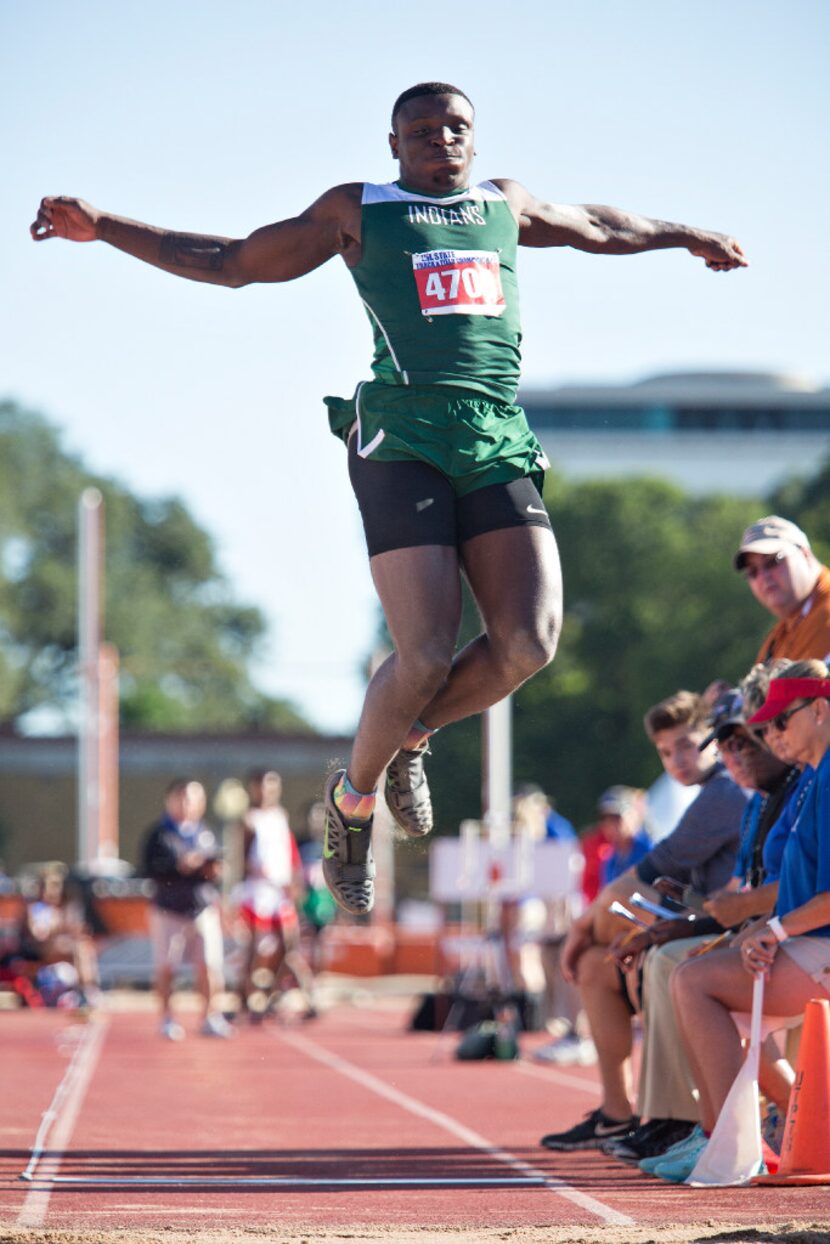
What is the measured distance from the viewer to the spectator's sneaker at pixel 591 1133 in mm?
7863

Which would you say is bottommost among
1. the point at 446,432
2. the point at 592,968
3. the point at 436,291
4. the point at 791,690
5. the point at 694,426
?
the point at 592,968

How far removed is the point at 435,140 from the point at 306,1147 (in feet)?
13.0

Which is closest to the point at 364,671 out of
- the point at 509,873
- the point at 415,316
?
the point at 509,873

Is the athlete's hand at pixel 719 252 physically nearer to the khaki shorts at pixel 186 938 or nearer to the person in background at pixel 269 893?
the person in background at pixel 269 893

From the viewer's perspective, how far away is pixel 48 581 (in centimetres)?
6812

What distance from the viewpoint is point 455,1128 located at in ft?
29.2

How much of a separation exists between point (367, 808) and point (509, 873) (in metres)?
9.76

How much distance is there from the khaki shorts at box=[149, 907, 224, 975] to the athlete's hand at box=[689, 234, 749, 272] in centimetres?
967

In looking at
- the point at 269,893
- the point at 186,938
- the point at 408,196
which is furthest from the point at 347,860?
the point at 269,893

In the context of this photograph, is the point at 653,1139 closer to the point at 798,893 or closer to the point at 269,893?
the point at 798,893

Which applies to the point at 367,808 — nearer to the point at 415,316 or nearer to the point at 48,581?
the point at 415,316

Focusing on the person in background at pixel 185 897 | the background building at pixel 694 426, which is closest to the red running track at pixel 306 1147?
the person in background at pixel 185 897

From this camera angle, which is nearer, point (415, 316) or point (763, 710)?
point (415, 316)

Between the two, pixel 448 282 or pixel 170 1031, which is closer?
pixel 448 282
